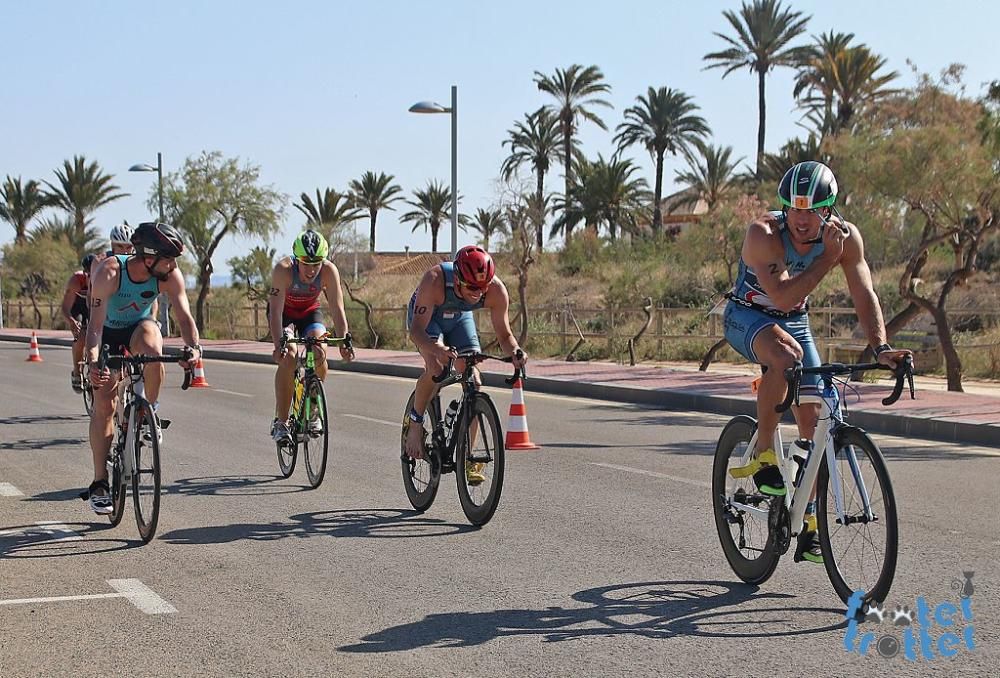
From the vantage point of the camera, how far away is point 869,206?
1975cm

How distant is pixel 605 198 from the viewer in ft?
183

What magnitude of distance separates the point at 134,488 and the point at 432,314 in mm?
2051

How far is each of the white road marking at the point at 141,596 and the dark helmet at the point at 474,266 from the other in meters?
2.57

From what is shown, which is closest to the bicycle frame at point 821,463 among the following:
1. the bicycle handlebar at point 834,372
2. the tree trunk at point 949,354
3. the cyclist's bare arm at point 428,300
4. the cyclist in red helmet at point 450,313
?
the bicycle handlebar at point 834,372

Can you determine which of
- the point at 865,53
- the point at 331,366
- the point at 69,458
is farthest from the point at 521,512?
the point at 865,53

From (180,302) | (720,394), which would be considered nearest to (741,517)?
(180,302)

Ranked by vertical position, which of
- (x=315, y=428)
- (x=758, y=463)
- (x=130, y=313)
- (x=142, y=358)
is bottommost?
(x=315, y=428)

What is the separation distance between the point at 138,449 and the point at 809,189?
13.6 ft

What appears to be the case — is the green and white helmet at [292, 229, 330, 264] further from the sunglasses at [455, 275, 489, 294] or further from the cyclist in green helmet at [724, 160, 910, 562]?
the cyclist in green helmet at [724, 160, 910, 562]

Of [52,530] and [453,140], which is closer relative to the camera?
[52,530]

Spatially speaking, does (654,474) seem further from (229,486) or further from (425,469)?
(229,486)

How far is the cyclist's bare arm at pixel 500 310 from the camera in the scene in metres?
8.08

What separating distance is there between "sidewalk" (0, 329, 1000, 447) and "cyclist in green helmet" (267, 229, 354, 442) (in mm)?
3915

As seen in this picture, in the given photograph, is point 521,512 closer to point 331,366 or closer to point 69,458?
point 69,458
